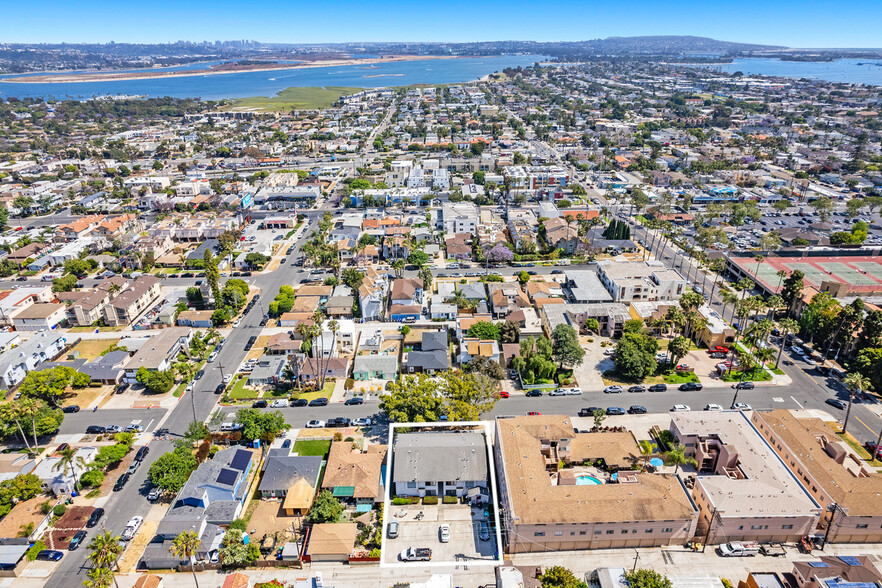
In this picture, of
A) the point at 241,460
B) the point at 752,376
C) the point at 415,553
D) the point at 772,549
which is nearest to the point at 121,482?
the point at 241,460

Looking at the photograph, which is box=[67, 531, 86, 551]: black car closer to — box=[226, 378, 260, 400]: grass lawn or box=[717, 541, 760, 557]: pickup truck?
box=[226, 378, 260, 400]: grass lawn

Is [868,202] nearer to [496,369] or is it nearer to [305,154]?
[496,369]

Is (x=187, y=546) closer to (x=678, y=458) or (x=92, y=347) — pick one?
(x=678, y=458)

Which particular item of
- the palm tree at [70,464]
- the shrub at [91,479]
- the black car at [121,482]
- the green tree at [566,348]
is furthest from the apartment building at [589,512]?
the palm tree at [70,464]

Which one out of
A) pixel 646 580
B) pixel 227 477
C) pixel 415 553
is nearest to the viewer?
pixel 415 553

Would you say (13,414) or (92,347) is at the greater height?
(13,414)

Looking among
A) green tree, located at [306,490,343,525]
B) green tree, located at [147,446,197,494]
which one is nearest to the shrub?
green tree, located at [147,446,197,494]

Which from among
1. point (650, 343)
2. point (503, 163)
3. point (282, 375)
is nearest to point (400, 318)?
point (282, 375)
